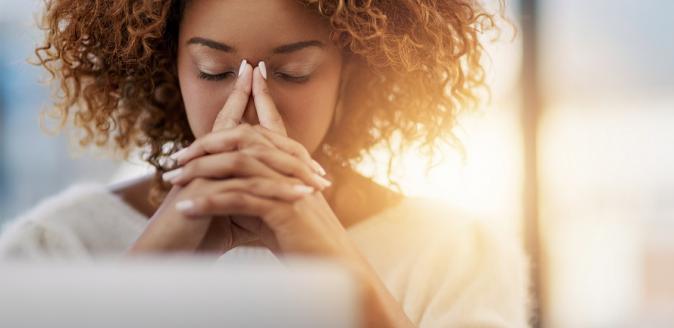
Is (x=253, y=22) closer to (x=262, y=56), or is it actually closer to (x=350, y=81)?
(x=262, y=56)

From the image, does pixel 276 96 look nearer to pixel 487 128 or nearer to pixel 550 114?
pixel 487 128

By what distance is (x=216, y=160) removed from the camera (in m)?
0.79

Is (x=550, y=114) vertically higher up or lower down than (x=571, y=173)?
higher up

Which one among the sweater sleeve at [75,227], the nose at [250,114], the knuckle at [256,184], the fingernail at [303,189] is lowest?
the sweater sleeve at [75,227]

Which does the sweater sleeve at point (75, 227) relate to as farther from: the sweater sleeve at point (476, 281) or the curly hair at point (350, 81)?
the sweater sleeve at point (476, 281)

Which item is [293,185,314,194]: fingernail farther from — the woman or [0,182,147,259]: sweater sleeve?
[0,182,147,259]: sweater sleeve

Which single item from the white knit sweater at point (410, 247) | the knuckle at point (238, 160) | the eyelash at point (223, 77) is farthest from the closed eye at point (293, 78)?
the white knit sweater at point (410, 247)

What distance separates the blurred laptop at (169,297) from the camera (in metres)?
0.32

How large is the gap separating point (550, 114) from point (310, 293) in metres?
1.95

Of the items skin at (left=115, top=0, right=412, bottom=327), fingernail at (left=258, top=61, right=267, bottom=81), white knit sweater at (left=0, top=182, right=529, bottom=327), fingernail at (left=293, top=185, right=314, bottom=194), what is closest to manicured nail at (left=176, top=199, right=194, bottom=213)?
skin at (left=115, top=0, right=412, bottom=327)

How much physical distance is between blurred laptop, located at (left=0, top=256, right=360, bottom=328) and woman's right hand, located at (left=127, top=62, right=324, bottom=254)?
0.41 meters

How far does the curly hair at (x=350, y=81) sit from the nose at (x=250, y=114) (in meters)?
0.15

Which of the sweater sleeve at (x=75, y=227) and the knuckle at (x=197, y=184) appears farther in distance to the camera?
the sweater sleeve at (x=75, y=227)

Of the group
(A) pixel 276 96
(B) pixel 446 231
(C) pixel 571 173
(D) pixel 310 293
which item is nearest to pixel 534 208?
(C) pixel 571 173
